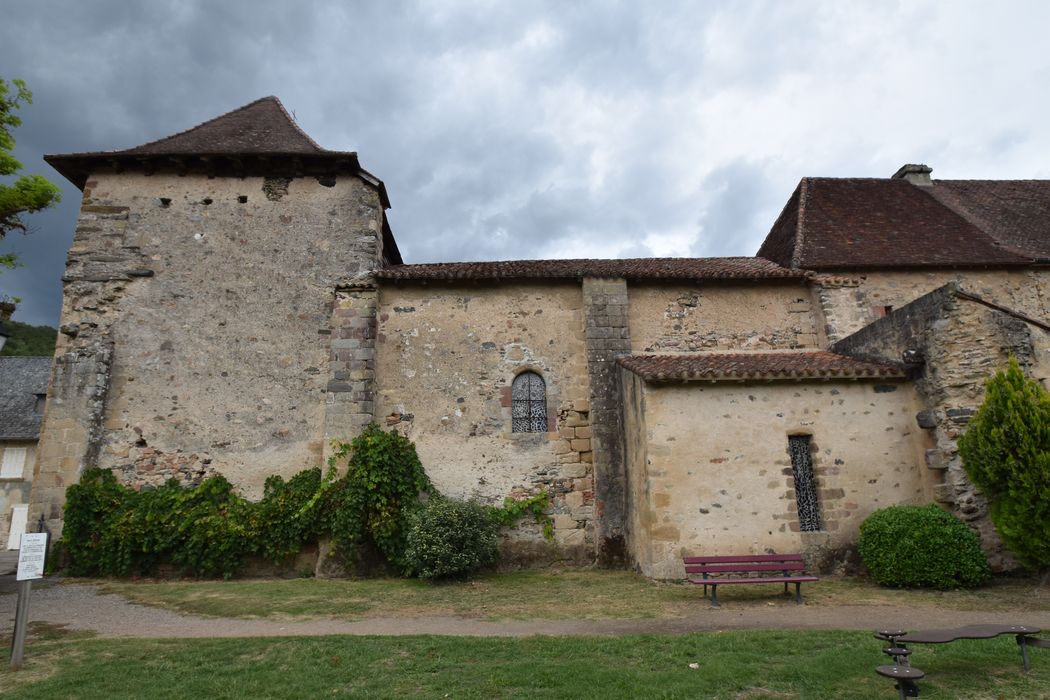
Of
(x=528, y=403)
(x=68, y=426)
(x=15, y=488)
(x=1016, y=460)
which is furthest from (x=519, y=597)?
(x=15, y=488)

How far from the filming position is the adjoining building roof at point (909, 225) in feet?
41.4

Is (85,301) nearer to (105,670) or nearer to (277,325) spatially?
(277,325)

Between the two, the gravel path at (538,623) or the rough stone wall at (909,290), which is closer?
the gravel path at (538,623)

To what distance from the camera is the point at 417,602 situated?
8.10m

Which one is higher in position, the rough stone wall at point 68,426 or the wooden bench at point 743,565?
the rough stone wall at point 68,426

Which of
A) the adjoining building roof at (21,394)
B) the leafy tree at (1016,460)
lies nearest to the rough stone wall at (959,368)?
the leafy tree at (1016,460)

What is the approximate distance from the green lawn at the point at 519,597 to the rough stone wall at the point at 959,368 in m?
1.13

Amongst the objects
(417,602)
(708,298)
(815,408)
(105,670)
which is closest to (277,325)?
(417,602)

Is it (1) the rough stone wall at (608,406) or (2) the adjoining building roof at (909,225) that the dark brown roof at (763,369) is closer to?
(1) the rough stone wall at (608,406)

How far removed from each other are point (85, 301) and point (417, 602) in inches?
360

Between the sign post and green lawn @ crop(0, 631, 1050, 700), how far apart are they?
0.64 feet

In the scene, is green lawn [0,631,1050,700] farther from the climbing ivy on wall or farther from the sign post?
the climbing ivy on wall

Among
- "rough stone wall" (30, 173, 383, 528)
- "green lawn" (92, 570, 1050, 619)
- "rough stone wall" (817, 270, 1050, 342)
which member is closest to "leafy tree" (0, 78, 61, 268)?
"rough stone wall" (30, 173, 383, 528)

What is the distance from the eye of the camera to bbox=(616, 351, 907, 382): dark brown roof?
936 cm
